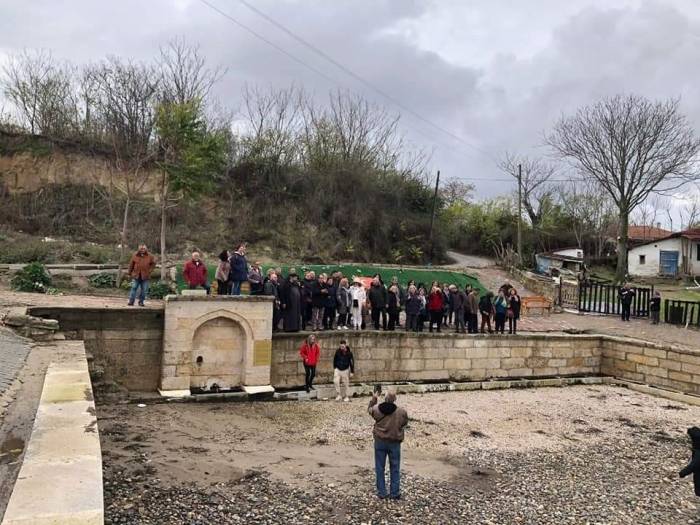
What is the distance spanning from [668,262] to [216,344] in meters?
33.6

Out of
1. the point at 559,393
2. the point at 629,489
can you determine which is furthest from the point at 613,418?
the point at 629,489

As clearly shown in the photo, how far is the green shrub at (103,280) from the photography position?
18.5 meters

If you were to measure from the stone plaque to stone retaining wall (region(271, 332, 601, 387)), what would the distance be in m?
0.49

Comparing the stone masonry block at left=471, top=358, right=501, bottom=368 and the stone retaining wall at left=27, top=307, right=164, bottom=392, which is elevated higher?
the stone retaining wall at left=27, top=307, right=164, bottom=392

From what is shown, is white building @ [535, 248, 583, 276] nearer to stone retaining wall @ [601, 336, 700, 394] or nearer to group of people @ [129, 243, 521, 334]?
stone retaining wall @ [601, 336, 700, 394]

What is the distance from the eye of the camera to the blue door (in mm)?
37188

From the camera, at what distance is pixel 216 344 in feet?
44.7

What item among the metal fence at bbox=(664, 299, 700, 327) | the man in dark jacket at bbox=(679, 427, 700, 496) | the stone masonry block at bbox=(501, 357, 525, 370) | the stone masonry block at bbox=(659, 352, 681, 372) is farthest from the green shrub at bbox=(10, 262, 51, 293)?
the metal fence at bbox=(664, 299, 700, 327)

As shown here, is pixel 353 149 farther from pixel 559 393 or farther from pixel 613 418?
pixel 613 418

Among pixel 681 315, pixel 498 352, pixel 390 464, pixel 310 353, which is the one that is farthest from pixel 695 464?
A: pixel 681 315

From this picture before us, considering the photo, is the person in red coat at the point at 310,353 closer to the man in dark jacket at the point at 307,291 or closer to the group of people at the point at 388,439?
the man in dark jacket at the point at 307,291

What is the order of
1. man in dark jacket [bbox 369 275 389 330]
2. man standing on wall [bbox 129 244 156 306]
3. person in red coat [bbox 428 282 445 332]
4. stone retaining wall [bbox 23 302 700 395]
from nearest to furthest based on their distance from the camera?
stone retaining wall [bbox 23 302 700 395]
man standing on wall [bbox 129 244 156 306]
man in dark jacket [bbox 369 275 389 330]
person in red coat [bbox 428 282 445 332]

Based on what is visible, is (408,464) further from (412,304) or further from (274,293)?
(412,304)

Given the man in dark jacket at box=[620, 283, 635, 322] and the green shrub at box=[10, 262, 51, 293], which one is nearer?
the green shrub at box=[10, 262, 51, 293]
